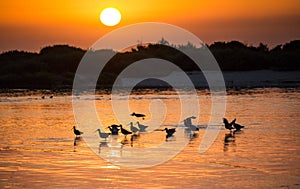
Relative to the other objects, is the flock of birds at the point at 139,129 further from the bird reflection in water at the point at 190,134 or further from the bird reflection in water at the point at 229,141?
the bird reflection in water at the point at 229,141

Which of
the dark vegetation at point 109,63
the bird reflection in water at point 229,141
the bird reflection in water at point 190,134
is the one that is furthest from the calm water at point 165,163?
the dark vegetation at point 109,63

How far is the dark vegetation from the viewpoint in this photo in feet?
233

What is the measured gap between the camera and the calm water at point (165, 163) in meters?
13.6

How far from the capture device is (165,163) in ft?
51.8

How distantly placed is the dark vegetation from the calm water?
40581 millimetres

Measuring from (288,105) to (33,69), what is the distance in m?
48.1

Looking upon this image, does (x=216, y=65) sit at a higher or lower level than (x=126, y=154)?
higher

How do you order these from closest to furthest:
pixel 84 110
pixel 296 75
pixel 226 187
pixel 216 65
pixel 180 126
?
pixel 226 187 < pixel 180 126 < pixel 84 110 < pixel 296 75 < pixel 216 65

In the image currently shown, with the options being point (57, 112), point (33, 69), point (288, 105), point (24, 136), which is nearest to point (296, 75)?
point (33, 69)

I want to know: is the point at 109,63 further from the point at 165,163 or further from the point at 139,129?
the point at 165,163

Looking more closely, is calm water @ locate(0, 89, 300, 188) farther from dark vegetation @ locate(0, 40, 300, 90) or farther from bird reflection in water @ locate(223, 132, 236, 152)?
dark vegetation @ locate(0, 40, 300, 90)

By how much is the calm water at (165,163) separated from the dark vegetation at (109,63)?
40.6 metres

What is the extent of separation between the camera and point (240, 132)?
22.2 metres

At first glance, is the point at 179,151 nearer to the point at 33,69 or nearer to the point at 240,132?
the point at 240,132
